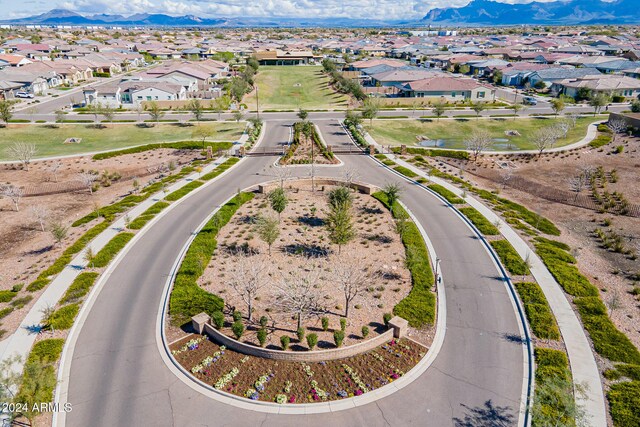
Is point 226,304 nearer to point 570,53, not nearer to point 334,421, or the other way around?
point 334,421

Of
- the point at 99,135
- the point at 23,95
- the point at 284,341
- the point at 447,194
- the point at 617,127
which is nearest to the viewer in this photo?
the point at 284,341

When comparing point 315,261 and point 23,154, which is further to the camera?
point 23,154

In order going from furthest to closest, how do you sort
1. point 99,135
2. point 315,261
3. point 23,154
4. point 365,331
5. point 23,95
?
1. point 23,95
2. point 99,135
3. point 23,154
4. point 315,261
5. point 365,331

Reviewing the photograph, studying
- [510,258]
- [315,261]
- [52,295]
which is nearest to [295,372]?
[315,261]

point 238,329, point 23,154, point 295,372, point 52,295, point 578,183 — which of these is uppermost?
point 23,154

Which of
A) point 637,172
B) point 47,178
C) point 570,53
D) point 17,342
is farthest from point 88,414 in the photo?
point 570,53

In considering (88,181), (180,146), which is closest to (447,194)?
(88,181)

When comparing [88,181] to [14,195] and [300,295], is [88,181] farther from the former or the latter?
[300,295]

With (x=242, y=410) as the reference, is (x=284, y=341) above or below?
above
